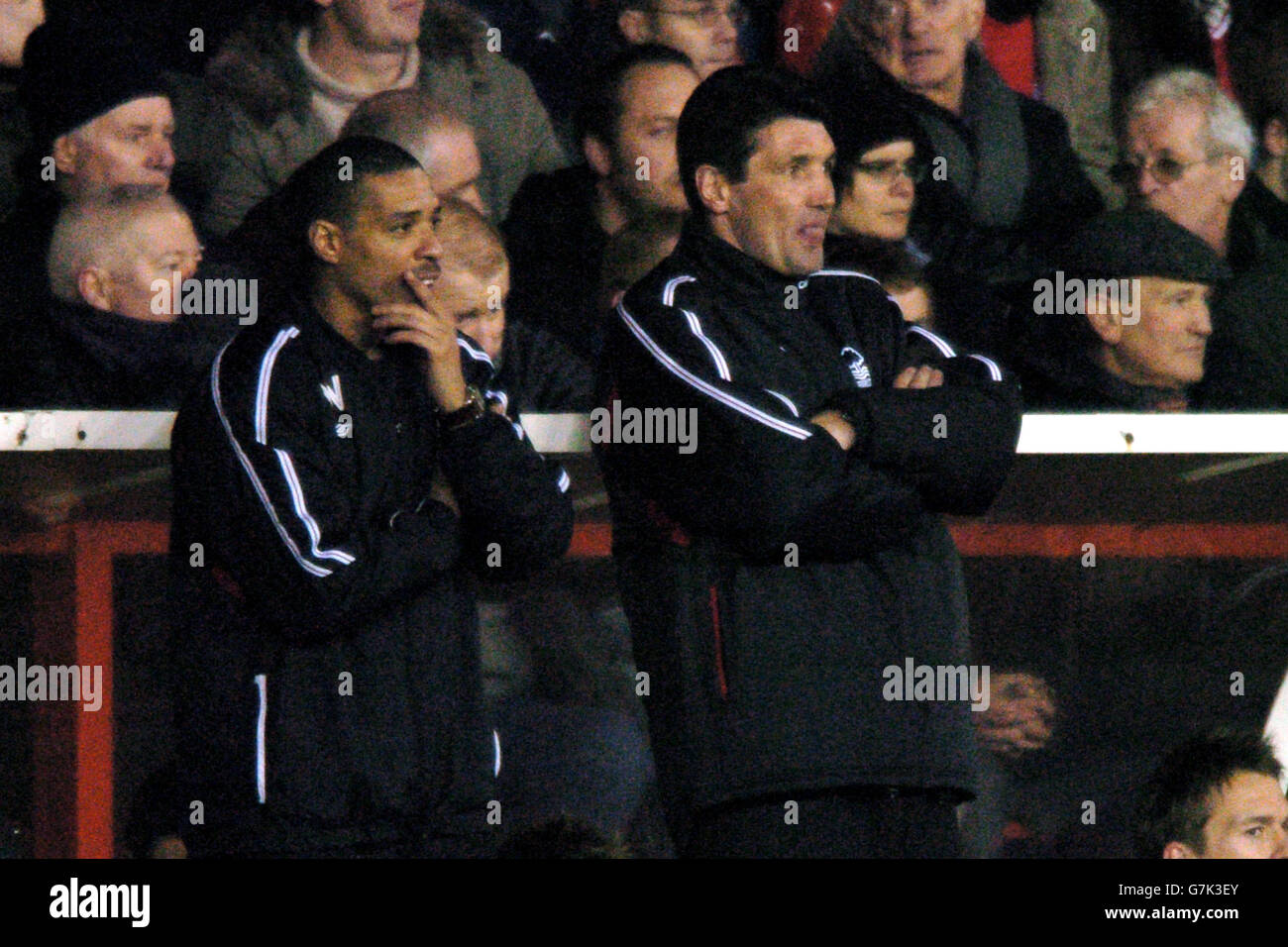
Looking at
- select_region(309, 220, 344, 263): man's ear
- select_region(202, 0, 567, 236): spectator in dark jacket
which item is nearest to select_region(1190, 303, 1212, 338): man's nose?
select_region(202, 0, 567, 236): spectator in dark jacket

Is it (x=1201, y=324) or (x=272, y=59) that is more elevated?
(x=272, y=59)

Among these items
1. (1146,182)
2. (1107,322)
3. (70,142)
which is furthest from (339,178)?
(1146,182)

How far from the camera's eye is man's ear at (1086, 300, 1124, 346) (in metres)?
4.80

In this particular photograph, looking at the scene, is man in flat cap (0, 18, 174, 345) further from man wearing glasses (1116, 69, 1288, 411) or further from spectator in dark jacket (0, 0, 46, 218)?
man wearing glasses (1116, 69, 1288, 411)

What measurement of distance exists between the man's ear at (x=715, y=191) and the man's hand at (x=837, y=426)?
474mm

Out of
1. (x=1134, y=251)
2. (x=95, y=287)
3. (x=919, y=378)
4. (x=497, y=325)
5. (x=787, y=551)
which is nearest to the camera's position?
(x=787, y=551)

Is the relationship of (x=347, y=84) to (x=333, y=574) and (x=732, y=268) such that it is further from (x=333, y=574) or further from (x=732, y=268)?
(x=333, y=574)

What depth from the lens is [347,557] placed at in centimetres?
393

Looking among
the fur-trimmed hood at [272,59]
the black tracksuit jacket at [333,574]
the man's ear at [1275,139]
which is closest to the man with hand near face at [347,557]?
the black tracksuit jacket at [333,574]

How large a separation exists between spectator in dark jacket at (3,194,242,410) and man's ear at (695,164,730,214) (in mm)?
971

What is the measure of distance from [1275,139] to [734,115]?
53.6 inches

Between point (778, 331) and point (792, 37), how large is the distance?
0.98 metres

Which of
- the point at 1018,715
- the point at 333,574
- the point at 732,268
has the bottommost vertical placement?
the point at 1018,715
